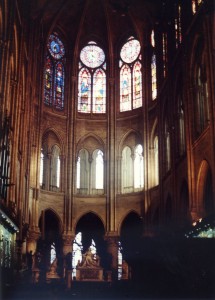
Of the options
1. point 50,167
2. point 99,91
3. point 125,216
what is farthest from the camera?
point 99,91

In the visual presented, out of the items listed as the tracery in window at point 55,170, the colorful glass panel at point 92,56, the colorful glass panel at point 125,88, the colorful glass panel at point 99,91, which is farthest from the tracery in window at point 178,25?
the tracery in window at point 55,170

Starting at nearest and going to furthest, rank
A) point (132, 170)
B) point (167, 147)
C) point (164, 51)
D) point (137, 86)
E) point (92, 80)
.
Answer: point (167, 147), point (164, 51), point (132, 170), point (137, 86), point (92, 80)

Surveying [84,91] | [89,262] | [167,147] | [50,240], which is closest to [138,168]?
[167,147]

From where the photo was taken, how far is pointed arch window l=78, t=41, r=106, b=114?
41.8 meters

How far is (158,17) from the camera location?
36344mm

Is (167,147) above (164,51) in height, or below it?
below

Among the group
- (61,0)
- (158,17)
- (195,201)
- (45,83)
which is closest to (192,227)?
(195,201)

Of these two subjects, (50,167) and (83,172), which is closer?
(50,167)

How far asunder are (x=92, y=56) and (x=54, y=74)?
415 cm

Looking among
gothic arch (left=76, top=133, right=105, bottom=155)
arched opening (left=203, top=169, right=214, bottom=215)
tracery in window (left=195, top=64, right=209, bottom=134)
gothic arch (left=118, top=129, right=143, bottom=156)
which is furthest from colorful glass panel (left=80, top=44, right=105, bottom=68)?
arched opening (left=203, top=169, right=214, bottom=215)

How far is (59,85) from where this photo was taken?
137ft

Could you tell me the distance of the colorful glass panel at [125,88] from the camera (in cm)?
4119

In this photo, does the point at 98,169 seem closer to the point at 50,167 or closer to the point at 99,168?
the point at 99,168

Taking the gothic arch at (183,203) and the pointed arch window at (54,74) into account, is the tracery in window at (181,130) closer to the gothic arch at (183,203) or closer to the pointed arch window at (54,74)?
the gothic arch at (183,203)
